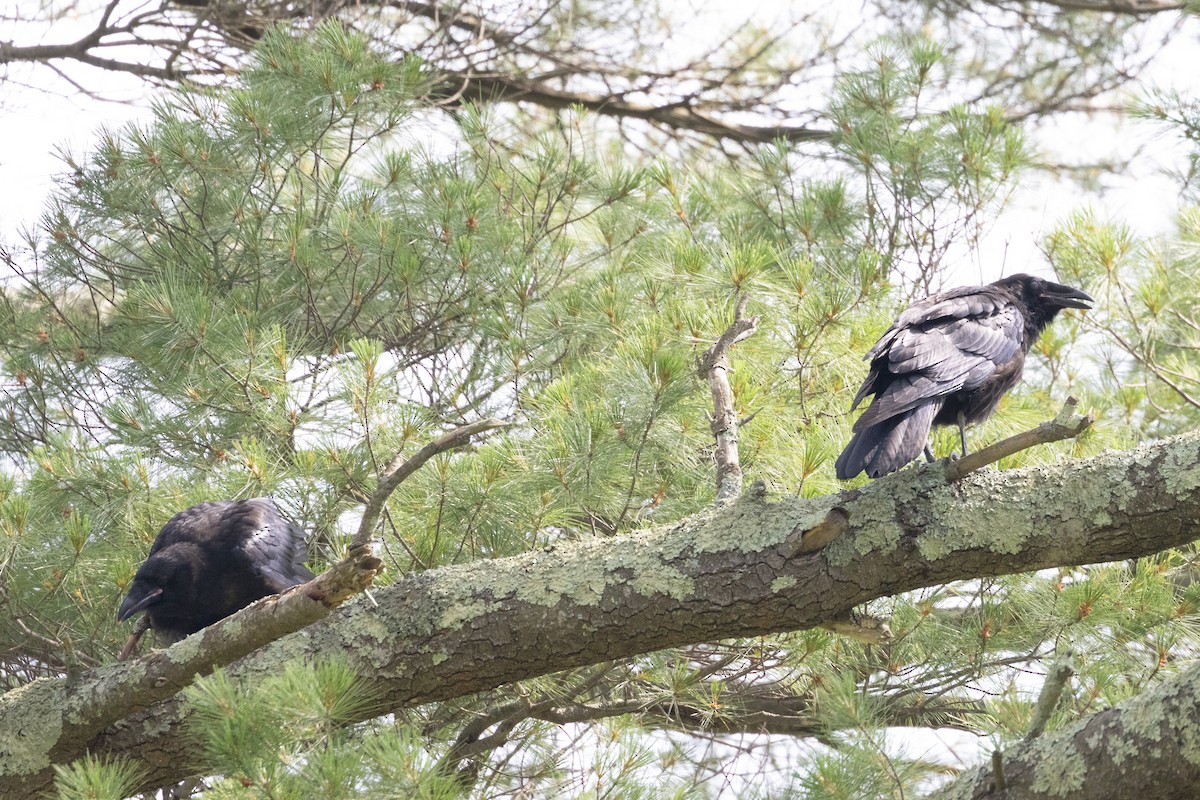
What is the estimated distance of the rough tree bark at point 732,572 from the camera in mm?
2324

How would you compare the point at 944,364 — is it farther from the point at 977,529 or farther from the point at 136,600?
the point at 136,600

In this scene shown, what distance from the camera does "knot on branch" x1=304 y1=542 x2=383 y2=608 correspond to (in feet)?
7.26

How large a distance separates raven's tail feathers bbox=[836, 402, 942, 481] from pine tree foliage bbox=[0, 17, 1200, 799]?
24 cm

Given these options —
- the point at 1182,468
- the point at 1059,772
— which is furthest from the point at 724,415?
the point at 1059,772

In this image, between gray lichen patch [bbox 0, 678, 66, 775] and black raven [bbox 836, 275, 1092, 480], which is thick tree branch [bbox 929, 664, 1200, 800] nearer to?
black raven [bbox 836, 275, 1092, 480]

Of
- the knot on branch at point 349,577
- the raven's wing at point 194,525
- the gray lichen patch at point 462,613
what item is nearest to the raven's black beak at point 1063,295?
the gray lichen patch at point 462,613

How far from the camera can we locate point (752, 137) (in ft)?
20.7

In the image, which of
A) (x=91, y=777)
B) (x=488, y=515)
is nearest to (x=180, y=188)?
(x=488, y=515)

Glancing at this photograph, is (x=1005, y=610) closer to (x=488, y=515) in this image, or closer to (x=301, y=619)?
(x=488, y=515)

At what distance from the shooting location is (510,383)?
13.6 ft

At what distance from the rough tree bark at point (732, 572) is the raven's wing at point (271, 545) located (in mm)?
950

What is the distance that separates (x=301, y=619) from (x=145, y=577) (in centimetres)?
122

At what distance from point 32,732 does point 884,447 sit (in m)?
2.01

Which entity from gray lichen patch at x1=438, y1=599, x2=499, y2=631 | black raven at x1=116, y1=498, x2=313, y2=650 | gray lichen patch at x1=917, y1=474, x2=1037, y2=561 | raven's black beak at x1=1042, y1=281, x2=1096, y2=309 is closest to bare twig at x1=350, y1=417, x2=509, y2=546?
gray lichen patch at x1=438, y1=599, x2=499, y2=631
